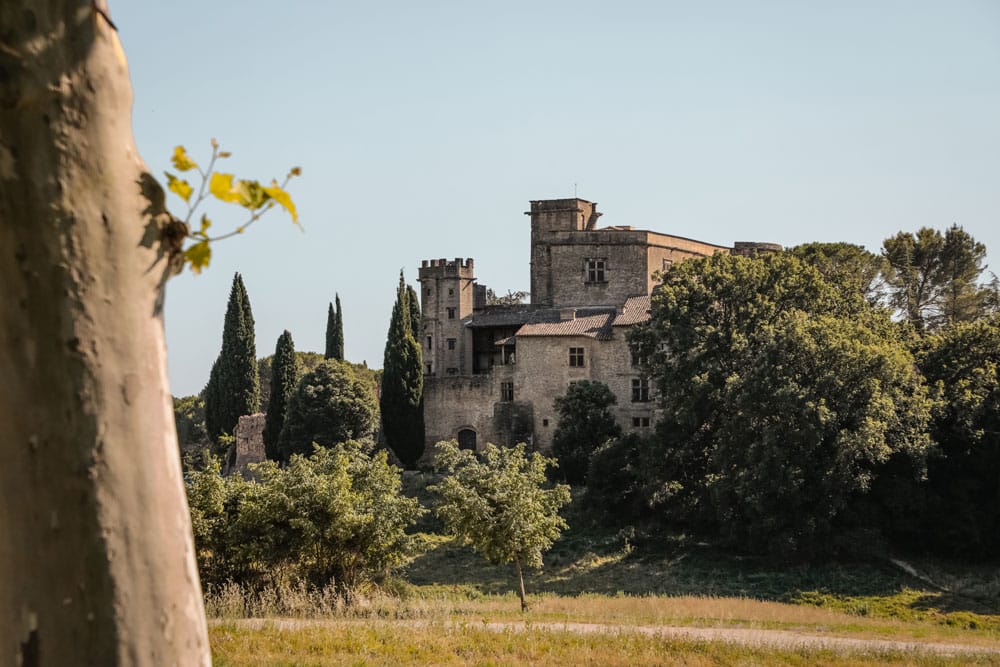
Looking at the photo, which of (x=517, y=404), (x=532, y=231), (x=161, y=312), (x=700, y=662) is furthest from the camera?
(x=532, y=231)

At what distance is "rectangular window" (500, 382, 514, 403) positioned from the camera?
51.4 m

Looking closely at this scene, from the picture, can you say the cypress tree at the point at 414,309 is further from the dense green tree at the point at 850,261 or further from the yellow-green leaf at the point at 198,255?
the yellow-green leaf at the point at 198,255

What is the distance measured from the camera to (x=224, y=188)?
3281 mm

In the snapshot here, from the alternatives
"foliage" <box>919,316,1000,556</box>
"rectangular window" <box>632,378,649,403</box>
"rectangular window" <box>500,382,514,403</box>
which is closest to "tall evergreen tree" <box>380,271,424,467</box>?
"rectangular window" <box>500,382,514,403</box>

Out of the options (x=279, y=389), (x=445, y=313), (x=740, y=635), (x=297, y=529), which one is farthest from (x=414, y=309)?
(x=740, y=635)

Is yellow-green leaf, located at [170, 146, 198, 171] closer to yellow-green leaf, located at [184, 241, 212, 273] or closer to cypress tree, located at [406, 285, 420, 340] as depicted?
yellow-green leaf, located at [184, 241, 212, 273]

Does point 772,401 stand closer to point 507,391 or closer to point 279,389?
point 507,391

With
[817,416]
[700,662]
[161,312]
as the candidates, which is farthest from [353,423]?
[161,312]

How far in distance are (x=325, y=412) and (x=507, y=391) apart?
8.13 meters

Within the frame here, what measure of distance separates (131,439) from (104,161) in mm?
776

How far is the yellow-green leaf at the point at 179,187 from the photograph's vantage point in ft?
10.8

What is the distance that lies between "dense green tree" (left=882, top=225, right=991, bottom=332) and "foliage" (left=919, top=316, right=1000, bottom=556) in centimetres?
1906

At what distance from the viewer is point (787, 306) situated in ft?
133

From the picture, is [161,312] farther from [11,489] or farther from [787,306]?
[787,306]
